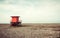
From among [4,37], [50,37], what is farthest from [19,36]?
[50,37]

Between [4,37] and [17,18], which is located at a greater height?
[17,18]

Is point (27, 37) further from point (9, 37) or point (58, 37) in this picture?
point (58, 37)

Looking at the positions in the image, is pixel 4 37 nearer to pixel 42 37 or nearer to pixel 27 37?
pixel 27 37

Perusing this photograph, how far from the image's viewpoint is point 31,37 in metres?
18.8

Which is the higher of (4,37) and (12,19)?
(12,19)

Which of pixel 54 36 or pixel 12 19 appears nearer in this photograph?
pixel 54 36

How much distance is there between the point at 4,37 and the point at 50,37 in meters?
4.70

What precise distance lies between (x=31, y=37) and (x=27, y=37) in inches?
16.4

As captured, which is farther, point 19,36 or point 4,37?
point 19,36

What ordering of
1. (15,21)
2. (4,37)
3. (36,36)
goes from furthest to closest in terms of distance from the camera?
1. (15,21)
2. (36,36)
3. (4,37)

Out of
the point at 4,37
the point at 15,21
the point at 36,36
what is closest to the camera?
the point at 4,37

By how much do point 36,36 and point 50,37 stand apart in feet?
5.06

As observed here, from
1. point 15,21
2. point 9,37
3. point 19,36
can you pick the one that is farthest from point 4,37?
point 15,21

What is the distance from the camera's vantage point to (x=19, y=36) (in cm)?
1950
